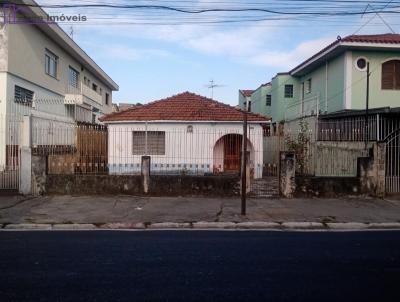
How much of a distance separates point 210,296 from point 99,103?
111 feet

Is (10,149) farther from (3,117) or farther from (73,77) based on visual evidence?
(73,77)

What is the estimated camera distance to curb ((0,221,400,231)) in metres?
10.3

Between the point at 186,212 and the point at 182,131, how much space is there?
943 centimetres

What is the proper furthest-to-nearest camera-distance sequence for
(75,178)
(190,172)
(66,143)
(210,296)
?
1. (190,172)
2. (66,143)
3. (75,178)
4. (210,296)

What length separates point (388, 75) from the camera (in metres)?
22.2

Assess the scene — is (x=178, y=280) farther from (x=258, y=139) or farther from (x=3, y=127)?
(x=258, y=139)

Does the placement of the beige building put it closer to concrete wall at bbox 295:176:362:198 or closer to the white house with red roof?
the white house with red roof

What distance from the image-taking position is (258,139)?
21.2 m

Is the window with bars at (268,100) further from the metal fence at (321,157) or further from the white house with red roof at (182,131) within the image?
the metal fence at (321,157)

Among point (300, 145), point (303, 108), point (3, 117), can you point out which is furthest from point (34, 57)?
point (303, 108)

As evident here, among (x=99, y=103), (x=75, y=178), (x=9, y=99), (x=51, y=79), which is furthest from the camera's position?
(x=99, y=103)

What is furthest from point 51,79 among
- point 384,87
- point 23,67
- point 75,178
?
point 384,87

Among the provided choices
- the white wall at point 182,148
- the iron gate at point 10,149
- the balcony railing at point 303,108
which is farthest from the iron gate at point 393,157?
the iron gate at point 10,149

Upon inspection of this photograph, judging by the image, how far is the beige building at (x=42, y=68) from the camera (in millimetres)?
20047
